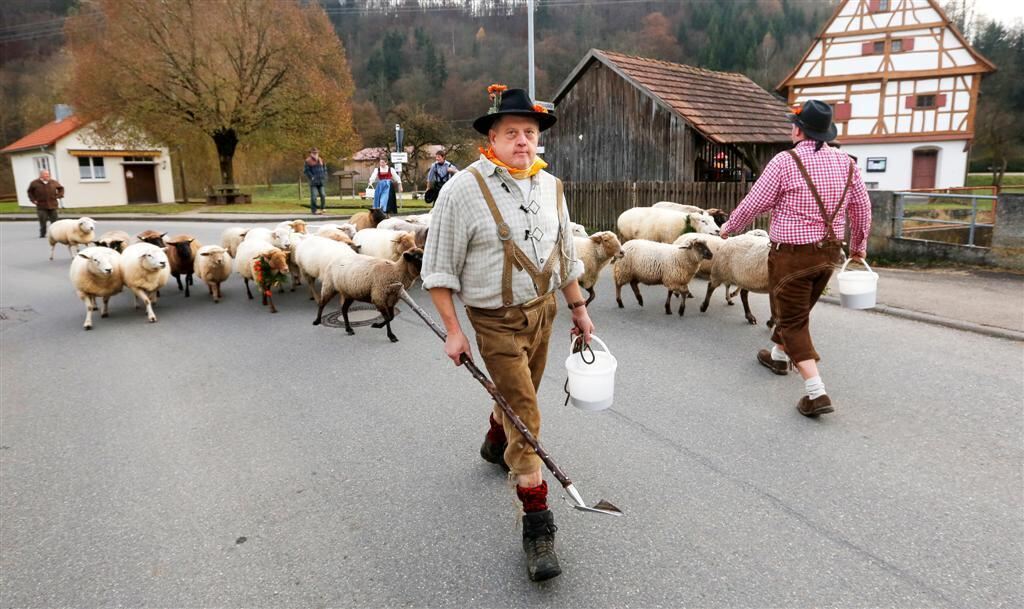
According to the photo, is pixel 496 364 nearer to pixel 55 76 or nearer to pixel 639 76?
pixel 639 76

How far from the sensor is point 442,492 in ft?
13.1

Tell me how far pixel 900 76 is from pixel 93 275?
114 ft

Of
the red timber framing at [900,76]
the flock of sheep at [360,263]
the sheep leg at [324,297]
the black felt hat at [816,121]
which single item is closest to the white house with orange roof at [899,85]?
the red timber framing at [900,76]

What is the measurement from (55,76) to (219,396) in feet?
195

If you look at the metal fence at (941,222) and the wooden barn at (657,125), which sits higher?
the wooden barn at (657,125)

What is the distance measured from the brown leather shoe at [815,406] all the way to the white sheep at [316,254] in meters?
5.89

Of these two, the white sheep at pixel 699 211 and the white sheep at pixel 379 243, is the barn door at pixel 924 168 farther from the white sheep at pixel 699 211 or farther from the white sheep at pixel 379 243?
the white sheep at pixel 379 243

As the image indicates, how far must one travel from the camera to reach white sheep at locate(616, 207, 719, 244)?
453 inches

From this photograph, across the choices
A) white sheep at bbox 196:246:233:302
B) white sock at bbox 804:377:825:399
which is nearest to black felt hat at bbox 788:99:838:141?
white sock at bbox 804:377:825:399

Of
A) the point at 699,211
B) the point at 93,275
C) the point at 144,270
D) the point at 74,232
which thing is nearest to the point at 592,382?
the point at 144,270

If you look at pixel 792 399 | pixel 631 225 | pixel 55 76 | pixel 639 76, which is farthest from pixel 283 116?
pixel 792 399

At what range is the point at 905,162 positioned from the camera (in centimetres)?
3228

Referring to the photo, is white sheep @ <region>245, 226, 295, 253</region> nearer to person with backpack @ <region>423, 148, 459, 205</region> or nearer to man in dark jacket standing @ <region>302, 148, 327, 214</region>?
person with backpack @ <region>423, 148, 459, 205</region>

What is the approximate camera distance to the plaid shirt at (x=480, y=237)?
3.11m
